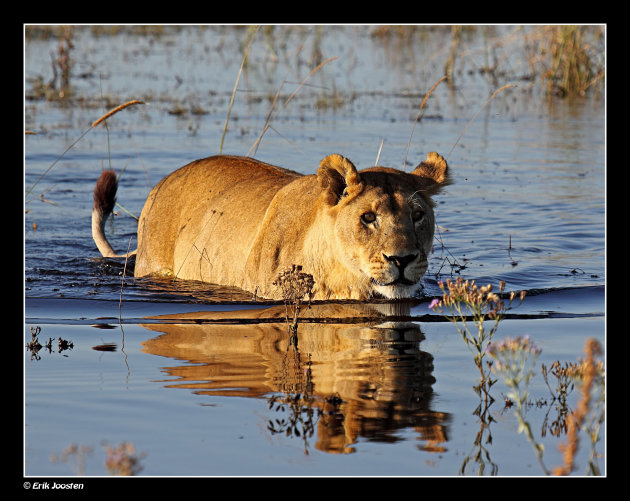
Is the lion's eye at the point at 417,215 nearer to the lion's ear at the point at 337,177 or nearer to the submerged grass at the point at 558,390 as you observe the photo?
the lion's ear at the point at 337,177

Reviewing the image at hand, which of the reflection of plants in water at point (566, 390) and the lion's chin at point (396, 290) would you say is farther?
the lion's chin at point (396, 290)

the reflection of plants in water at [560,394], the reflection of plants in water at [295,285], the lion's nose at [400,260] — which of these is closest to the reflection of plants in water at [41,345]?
the reflection of plants in water at [295,285]

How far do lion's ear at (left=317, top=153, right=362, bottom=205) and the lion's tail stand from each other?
2.28 metres

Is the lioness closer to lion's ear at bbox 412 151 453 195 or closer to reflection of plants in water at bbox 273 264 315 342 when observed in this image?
lion's ear at bbox 412 151 453 195

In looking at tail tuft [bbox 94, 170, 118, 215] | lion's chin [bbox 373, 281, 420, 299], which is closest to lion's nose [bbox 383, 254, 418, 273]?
lion's chin [bbox 373, 281, 420, 299]

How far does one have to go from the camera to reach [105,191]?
328 inches

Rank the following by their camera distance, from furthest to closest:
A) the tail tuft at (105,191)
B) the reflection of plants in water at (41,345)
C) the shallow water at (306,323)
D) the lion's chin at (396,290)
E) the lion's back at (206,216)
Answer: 1. the tail tuft at (105,191)
2. the lion's back at (206,216)
3. the lion's chin at (396,290)
4. the reflection of plants in water at (41,345)
5. the shallow water at (306,323)

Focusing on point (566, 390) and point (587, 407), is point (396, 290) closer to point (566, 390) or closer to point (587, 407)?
point (566, 390)

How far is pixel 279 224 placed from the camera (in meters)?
6.84

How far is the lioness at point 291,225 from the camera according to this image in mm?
6137

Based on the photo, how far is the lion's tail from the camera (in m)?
8.31

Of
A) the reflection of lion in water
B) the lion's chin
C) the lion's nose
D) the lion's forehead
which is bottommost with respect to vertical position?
the reflection of lion in water

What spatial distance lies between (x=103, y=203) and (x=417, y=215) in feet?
10.7

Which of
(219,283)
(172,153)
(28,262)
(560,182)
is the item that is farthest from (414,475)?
(172,153)
